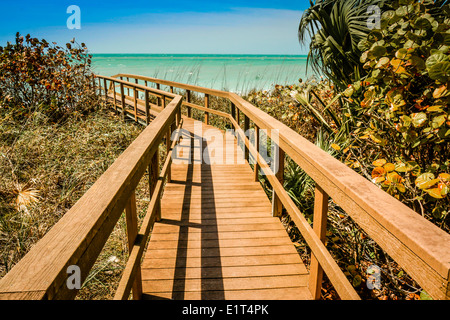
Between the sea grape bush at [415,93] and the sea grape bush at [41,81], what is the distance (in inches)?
244

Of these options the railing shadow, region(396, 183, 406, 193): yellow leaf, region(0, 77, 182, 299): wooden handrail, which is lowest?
the railing shadow

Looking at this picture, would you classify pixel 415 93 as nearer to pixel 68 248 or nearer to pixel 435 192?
pixel 435 192

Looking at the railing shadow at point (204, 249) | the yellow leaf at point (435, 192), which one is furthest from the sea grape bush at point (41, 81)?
the yellow leaf at point (435, 192)

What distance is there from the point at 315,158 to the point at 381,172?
72 centimetres

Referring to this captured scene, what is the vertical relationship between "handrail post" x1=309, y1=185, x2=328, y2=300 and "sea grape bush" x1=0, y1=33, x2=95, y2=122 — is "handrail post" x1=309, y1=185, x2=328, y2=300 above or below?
below

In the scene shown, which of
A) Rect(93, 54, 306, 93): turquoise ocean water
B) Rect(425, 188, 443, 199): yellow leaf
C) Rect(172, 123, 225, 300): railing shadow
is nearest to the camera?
Rect(425, 188, 443, 199): yellow leaf

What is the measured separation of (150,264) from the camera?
96.6 inches

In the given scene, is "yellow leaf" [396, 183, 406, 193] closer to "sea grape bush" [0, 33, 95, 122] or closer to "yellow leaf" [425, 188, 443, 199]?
"yellow leaf" [425, 188, 443, 199]

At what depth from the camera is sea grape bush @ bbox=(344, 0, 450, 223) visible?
1.86 meters

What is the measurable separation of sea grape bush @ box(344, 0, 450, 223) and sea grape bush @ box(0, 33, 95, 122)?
20.3ft

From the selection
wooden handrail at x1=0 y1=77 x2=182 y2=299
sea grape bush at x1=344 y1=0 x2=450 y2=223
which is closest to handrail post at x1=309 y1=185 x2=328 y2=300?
sea grape bush at x1=344 y1=0 x2=450 y2=223

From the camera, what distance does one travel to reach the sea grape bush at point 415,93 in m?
1.86
